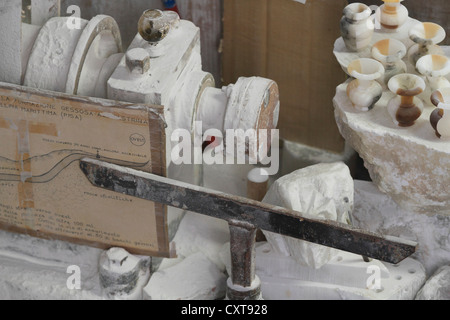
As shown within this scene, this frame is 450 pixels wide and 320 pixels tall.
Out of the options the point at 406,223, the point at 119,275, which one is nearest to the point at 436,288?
the point at 406,223

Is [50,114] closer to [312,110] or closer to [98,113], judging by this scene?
[98,113]

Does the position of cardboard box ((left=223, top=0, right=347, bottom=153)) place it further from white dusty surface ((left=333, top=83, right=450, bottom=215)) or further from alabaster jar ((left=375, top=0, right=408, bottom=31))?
white dusty surface ((left=333, top=83, right=450, bottom=215))

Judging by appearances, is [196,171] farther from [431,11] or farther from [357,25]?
[431,11]

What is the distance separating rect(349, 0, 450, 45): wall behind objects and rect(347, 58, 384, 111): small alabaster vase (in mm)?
475

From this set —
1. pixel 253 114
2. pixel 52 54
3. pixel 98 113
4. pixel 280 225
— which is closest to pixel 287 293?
pixel 280 225

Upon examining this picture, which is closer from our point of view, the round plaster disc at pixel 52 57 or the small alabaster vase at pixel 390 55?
the round plaster disc at pixel 52 57

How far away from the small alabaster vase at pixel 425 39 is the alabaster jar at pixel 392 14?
0.10 metres

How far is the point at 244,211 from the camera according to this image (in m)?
3.35

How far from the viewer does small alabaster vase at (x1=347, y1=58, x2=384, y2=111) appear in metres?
3.54

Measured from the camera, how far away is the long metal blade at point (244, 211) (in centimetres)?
323

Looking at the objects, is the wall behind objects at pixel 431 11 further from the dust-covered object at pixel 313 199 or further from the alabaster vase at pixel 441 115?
the dust-covered object at pixel 313 199

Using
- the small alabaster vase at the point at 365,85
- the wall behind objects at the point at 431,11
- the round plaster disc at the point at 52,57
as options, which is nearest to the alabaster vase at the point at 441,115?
the small alabaster vase at the point at 365,85

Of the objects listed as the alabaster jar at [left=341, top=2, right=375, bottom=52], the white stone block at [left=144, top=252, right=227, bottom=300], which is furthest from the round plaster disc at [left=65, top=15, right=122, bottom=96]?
the alabaster jar at [left=341, top=2, right=375, bottom=52]

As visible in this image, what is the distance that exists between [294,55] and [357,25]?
54cm
